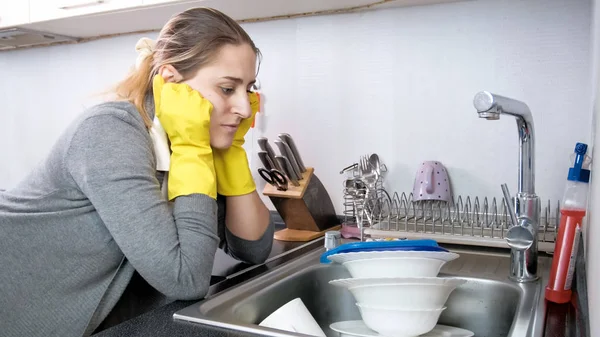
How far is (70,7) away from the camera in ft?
5.70

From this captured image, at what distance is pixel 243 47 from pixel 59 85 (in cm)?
145

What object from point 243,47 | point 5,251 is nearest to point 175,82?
point 243,47

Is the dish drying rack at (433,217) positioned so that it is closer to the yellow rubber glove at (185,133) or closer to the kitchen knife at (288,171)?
the kitchen knife at (288,171)

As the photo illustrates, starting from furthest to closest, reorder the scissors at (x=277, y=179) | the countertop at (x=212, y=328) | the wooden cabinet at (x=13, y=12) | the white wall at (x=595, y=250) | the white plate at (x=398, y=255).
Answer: the wooden cabinet at (x=13, y=12), the scissors at (x=277, y=179), the white plate at (x=398, y=255), the countertop at (x=212, y=328), the white wall at (x=595, y=250)

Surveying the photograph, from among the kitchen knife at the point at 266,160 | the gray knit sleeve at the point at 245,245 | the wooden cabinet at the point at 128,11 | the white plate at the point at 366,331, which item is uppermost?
the wooden cabinet at the point at 128,11

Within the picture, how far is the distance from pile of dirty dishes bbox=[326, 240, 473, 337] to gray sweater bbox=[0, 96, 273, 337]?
296 mm

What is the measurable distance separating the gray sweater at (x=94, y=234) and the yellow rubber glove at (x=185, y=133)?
32 millimetres

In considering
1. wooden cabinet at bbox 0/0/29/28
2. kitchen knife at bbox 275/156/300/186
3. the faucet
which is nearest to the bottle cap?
the faucet

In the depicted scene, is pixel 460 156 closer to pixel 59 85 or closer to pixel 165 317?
pixel 165 317

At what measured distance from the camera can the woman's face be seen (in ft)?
3.70

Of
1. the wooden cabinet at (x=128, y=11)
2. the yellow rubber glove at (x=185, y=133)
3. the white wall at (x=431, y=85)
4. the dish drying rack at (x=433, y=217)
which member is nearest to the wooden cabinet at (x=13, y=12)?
the wooden cabinet at (x=128, y=11)

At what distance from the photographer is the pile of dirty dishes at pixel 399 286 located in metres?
0.89

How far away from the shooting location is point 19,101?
2449 mm

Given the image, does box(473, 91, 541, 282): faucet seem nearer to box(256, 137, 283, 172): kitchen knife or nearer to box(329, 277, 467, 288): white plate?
box(329, 277, 467, 288): white plate
